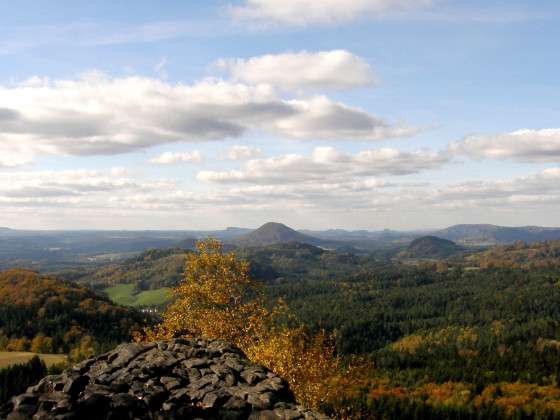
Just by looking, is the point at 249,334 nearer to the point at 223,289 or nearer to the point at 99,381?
the point at 223,289

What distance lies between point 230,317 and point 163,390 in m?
23.3

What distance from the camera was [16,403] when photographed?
39438mm

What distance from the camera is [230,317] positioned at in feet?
208

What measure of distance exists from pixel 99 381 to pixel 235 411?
13912 mm

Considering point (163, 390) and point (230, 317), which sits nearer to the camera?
point (163, 390)

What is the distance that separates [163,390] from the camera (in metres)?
40.3

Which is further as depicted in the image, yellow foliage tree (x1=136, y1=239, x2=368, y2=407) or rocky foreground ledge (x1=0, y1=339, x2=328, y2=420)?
yellow foliage tree (x1=136, y1=239, x2=368, y2=407)

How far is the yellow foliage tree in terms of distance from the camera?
58438mm

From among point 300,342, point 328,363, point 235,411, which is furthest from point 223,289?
point 235,411

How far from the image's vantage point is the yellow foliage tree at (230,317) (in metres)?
58.4

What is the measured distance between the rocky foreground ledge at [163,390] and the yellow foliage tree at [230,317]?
11390mm

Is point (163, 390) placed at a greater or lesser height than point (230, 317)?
lesser

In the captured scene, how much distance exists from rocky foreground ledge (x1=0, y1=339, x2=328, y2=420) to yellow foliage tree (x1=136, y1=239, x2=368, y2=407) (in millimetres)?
11390

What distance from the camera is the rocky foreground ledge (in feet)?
121
